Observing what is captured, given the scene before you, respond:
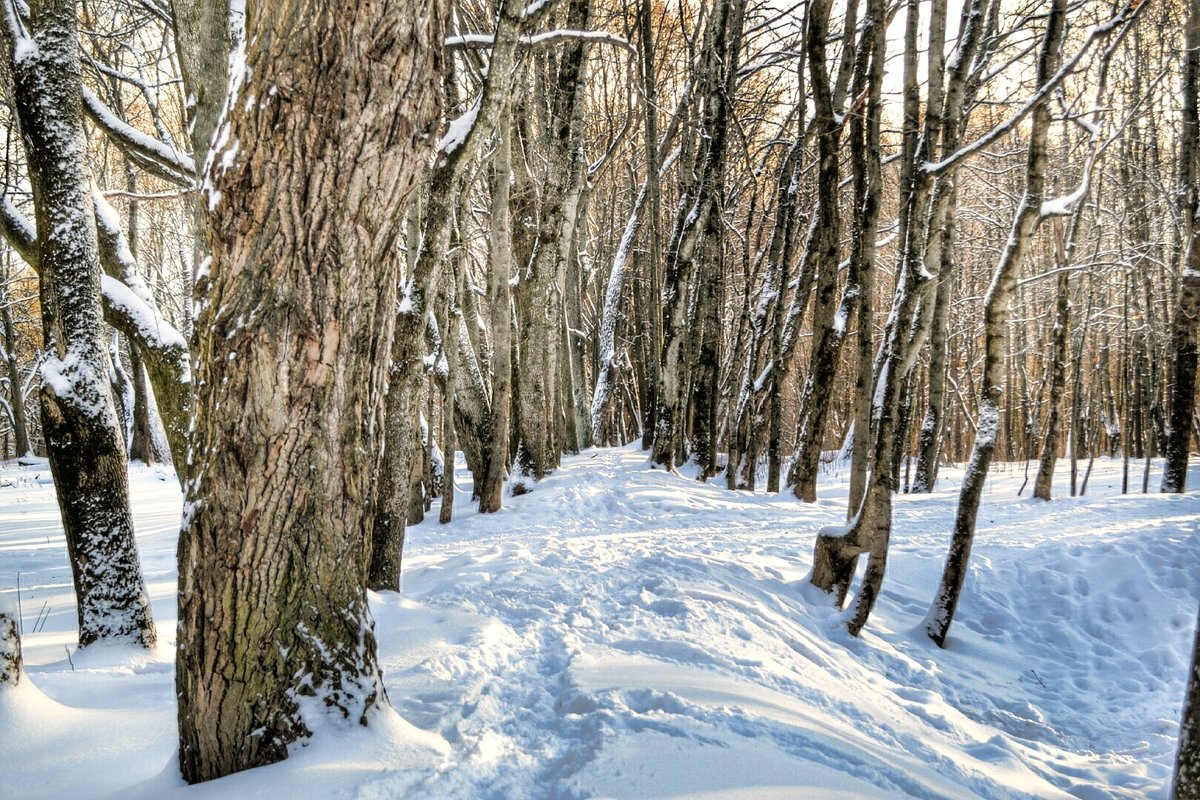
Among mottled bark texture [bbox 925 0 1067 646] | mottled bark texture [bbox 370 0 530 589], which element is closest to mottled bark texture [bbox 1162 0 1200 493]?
mottled bark texture [bbox 925 0 1067 646]

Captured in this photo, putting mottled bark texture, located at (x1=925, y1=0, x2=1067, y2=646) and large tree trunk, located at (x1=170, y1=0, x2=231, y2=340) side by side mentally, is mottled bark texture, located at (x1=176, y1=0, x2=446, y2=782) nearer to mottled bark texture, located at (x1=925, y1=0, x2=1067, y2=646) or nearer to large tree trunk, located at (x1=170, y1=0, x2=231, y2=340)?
large tree trunk, located at (x1=170, y1=0, x2=231, y2=340)

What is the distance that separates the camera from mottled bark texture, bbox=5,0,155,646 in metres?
3.26

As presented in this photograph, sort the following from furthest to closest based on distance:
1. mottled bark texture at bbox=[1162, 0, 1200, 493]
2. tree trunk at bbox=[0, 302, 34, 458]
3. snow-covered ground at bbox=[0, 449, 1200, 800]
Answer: tree trunk at bbox=[0, 302, 34, 458], mottled bark texture at bbox=[1162, 0, 1200, 493], snow-covered ground at bbox=[0, 449, 1200, 800]

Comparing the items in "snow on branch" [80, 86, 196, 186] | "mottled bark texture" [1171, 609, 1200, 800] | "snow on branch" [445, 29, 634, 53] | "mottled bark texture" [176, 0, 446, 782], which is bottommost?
"mottled bark texture" [1171, 609, 1200, 800]

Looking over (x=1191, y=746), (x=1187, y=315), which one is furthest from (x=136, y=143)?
(x=1187, y=315)

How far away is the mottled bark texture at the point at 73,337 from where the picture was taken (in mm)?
3262

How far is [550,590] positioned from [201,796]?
102 inches

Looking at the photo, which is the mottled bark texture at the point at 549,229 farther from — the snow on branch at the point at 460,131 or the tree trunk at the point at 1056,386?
the tree trunk at the point at 1056,386

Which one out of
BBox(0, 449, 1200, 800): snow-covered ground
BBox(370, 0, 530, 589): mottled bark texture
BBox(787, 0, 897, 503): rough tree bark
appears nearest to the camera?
BBox(0, 449, 1200, 800): snow-covered ground

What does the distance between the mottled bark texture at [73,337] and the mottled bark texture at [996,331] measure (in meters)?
5.21

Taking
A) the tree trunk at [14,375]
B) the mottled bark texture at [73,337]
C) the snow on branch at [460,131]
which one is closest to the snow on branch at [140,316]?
the mottled bark texture at [73,337]

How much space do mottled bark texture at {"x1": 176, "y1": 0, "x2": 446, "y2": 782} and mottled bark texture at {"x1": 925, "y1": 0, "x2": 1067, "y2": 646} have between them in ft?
14.1

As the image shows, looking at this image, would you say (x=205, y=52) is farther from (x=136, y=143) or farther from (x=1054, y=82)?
(x=1054, y=82)

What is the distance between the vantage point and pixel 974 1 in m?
5.02
